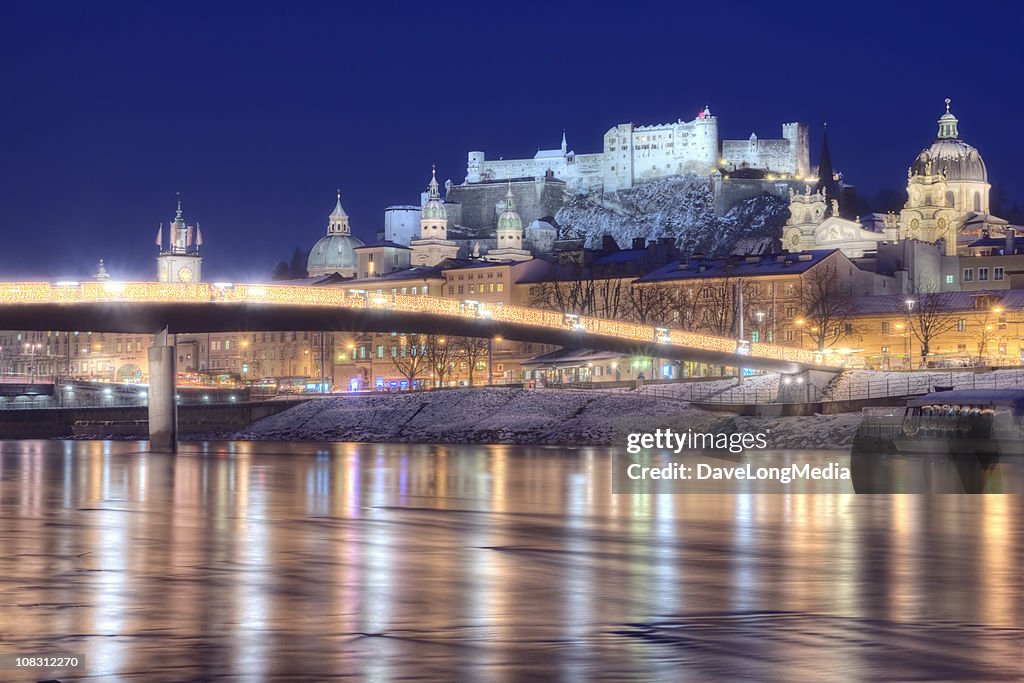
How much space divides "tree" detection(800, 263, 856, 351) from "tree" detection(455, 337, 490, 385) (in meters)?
23.9

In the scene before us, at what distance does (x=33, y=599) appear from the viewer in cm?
1933

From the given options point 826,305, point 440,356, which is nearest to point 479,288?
point 440,356

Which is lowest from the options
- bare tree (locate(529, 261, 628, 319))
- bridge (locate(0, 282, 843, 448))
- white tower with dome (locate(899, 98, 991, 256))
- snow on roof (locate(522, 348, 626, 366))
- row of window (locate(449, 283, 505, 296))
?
bridge (locate(0, 282, 843, 448))

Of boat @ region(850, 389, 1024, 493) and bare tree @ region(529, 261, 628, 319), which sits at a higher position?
bare tree @ region(529, 261, 628, 319)

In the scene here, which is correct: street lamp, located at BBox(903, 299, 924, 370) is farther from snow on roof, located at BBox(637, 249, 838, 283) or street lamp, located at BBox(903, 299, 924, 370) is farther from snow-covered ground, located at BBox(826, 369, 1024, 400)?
snow-covered ground, located at BBox(826, 369, 1024, 400)

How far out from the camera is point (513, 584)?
21.0m

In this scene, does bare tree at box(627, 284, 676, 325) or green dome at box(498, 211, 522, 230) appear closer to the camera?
bare tree at box(627, 284, 676, 325)

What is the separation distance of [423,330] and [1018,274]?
82.9 meters

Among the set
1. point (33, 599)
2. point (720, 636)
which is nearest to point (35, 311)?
point (33, 599)

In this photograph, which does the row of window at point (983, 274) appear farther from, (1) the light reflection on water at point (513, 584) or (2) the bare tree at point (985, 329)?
(1) the light reflection on water at point (513, 584)

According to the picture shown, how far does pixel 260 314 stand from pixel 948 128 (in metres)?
129

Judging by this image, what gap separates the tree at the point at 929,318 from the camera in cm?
11400

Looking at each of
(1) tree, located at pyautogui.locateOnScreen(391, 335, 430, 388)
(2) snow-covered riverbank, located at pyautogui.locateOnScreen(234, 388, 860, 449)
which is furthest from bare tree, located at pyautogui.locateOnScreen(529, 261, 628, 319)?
(2) snow-covered riverbank, located at pyautogui.locateOnScreen(234, 388, 860, 449)

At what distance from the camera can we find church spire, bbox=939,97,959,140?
175250 mm
